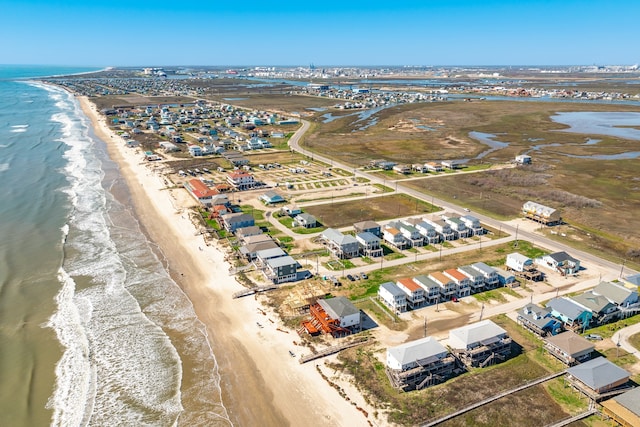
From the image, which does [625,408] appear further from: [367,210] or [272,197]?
[272,197]

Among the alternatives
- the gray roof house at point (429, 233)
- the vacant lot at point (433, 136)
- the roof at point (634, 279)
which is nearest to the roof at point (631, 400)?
the roof at point (634, 279)

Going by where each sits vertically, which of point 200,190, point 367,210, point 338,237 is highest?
point 200,190

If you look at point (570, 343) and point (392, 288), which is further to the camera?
point (392, 288)

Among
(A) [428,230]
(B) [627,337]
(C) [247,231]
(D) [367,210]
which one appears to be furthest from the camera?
(D) [367,210]

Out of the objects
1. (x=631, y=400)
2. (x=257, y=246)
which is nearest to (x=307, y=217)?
(x=257, y=246)

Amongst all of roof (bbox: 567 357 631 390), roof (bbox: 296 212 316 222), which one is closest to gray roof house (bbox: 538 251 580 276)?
roof (bbox: 567 357 631 390)

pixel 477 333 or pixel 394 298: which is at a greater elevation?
pixel 477 333

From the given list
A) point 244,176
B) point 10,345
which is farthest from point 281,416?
point 244,176

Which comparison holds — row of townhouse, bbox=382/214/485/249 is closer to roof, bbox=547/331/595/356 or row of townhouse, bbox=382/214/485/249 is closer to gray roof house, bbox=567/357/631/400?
roof, bbox=547/331/595/356
